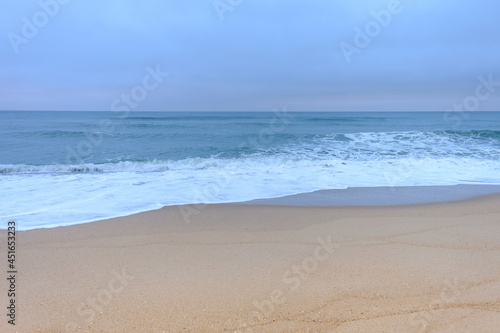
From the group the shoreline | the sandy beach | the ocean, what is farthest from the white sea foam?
the sandy beach

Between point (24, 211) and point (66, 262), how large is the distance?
290 centimetres

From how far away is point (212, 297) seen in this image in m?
2.78

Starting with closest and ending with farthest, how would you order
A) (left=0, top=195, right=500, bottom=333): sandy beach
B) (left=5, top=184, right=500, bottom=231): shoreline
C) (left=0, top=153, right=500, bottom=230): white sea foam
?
(left=0, top=195, right=500, bottom=333): sandy beach < (left=0, top=153, right=500, bottom=230): white sea foam < (left=5, top=184, right=500, bottom=231): shoreline

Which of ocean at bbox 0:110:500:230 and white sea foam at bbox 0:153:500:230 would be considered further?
ocean at bbox 0:110:500:230

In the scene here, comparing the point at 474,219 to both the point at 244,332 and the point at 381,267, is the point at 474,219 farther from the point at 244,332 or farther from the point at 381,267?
the point at 244,332

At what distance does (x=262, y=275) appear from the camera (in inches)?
125

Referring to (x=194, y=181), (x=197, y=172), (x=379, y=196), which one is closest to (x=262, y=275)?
(x=379, y=196)

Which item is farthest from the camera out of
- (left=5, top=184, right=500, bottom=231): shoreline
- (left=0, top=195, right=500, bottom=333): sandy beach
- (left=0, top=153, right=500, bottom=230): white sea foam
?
(left=5, top=184, right=500, bottom=231): shoreline

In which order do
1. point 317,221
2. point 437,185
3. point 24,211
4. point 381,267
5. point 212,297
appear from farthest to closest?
point 437,185, point 24,211, point 317,221, point 381,267, point 212,297

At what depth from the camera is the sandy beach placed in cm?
247

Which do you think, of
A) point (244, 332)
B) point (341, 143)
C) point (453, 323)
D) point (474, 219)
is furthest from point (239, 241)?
point (341, 143)

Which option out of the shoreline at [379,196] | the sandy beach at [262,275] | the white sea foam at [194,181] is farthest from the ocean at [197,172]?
the sandy beach at [262,275]

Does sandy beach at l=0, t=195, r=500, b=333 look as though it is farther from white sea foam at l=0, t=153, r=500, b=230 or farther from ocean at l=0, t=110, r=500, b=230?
ocean at l=0, t=110, r=500, b=230

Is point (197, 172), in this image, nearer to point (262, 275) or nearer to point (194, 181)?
point (194, 181)
